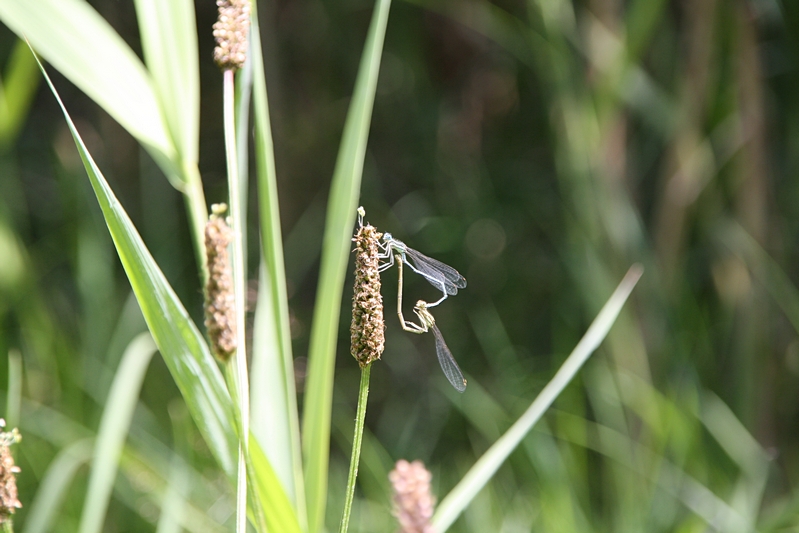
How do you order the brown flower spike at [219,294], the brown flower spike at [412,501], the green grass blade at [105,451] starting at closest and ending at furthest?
the brown flower spike at [412,501], the brown flower spike at [219,294], the green grass blade at [105,451]

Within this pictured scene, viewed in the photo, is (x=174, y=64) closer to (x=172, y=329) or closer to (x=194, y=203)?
(x=194, y=203)

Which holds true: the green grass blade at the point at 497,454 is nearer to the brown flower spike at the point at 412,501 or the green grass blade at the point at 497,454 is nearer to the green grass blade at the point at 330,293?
the green grass blade at the point at 330,293

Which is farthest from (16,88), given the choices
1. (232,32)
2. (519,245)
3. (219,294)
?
(519,245)

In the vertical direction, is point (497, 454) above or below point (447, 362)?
below

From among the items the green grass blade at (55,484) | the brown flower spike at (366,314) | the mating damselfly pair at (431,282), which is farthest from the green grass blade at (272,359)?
the green grass blade at (55,484)

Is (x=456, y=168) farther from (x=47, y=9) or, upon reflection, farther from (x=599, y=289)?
(x=47, y=9)
